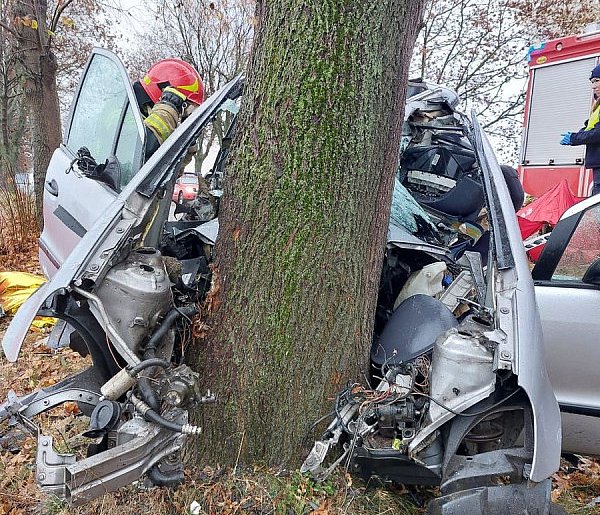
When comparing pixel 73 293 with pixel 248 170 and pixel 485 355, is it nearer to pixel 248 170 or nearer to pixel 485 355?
pixel 248 170

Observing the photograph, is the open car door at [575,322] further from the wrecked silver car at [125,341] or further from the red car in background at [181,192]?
the red car in background at [181,192]

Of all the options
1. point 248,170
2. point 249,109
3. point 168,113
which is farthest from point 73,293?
point 168,113

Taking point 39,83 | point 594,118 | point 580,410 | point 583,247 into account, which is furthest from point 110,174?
point 39,83

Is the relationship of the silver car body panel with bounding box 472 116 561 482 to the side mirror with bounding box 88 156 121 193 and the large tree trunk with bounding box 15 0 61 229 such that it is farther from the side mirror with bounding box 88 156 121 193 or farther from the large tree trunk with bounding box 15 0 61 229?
the large tree trunk with bounding box 15 0 61 229

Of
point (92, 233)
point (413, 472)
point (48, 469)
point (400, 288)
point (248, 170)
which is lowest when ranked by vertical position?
point (413, 472)

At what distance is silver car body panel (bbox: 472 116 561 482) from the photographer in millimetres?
1818

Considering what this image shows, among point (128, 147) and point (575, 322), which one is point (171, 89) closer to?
point (128, 147)

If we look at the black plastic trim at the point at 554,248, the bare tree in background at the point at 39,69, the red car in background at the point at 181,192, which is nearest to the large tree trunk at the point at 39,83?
the bare tree in background at the point at 39,69

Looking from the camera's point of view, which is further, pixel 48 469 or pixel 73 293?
pixel 73 293

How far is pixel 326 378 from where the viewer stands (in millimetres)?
2357

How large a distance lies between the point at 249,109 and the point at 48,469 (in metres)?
1.60

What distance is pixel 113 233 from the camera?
7.02ft

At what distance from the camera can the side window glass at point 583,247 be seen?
279 cm

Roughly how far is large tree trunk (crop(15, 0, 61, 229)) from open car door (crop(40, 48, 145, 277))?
4338 millimetres
